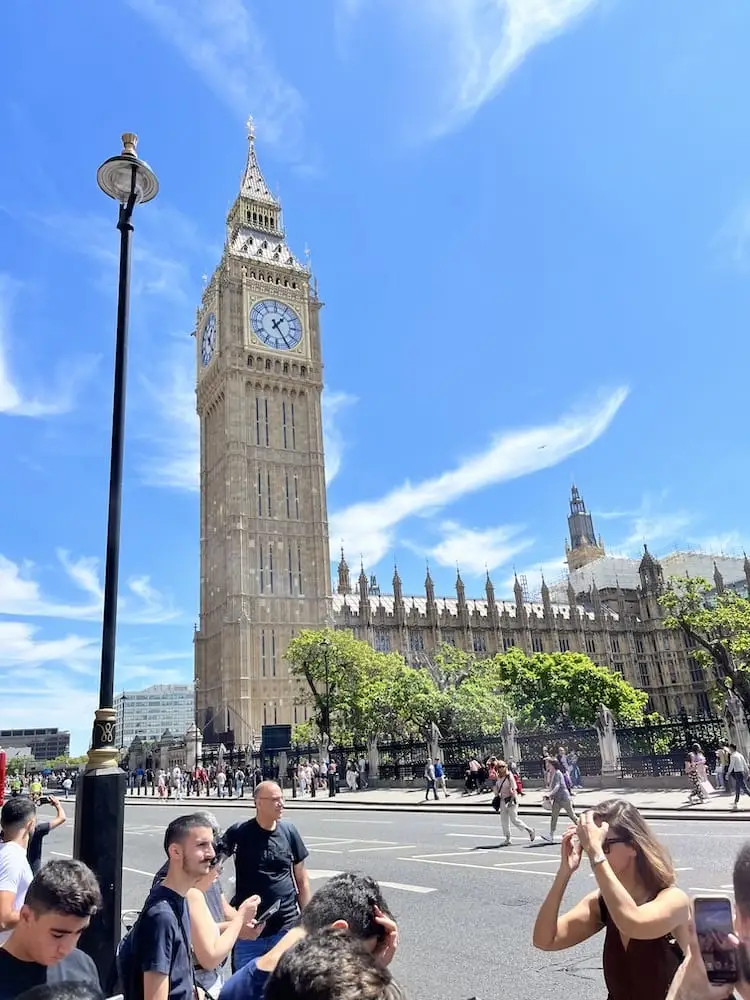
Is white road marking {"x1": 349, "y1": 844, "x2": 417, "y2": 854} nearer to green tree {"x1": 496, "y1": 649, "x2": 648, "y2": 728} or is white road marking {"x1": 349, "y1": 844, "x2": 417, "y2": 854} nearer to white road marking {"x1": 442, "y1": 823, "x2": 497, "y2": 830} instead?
white road marking {"x1": 442, "y1": 823, "x2": 497, "y2": 830}

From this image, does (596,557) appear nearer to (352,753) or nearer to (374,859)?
(352,753)

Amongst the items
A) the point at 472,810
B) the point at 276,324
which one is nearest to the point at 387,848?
the point at 472,810

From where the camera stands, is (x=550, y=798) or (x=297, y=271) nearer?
(x=550, y=798)

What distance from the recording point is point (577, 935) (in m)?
3.20

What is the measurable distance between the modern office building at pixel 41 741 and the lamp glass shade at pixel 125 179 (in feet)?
580

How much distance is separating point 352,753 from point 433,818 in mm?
22013

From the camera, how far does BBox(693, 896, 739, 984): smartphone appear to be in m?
1.94

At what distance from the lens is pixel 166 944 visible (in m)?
3.23

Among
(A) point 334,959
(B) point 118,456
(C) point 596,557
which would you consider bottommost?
(A) point 334,959

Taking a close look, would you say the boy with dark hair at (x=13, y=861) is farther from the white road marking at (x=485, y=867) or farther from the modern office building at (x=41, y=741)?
the modern office building at (x=41, y=741)

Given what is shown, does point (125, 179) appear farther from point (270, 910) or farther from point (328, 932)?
point (328, 932)

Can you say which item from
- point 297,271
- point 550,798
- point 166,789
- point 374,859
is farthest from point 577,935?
point 297,271

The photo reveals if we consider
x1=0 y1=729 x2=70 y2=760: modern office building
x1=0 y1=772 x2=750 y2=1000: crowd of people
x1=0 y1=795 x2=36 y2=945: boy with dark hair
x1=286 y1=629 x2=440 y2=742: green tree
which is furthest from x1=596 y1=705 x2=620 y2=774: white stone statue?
x1=0 y1=729 x2=70 y2=760: modern office building

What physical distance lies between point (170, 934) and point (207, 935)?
0.35 meters
